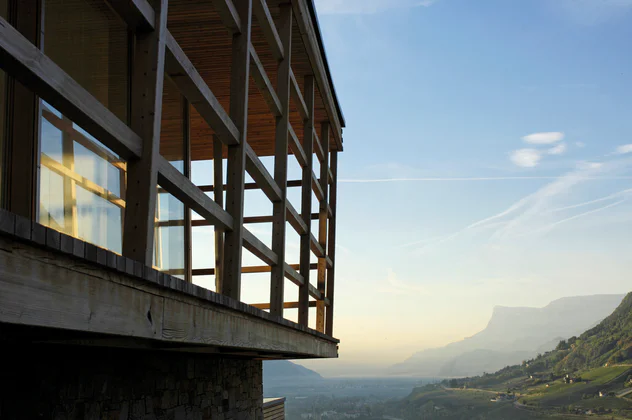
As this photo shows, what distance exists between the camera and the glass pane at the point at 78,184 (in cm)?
424

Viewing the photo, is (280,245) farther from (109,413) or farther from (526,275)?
(526,275)

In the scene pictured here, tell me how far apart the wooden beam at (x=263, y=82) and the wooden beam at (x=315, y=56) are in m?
1.49

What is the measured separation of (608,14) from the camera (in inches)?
2457

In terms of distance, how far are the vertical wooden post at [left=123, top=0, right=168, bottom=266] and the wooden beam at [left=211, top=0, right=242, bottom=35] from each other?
1.47 metres

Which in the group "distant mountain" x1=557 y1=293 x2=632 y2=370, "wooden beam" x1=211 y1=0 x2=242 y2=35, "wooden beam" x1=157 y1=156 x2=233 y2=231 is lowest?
"distant mountain" x1=557 y1=293 x2=632 y2=370

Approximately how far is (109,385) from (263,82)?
10.6 ft

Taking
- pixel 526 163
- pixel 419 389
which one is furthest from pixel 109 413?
pixel 419 389

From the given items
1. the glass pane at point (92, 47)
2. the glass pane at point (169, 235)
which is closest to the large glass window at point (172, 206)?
the glass pane at point (169, 235)

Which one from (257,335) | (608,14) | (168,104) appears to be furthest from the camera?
(608,14)

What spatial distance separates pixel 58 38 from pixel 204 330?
6.71ft

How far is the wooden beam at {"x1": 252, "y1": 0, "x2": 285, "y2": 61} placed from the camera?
633cm

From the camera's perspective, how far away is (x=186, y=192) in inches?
162

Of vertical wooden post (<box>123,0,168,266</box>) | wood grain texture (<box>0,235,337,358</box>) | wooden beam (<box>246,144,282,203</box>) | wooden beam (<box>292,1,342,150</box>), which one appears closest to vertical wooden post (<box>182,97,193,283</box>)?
wooden beam (<box>246,144,282,203</box>)

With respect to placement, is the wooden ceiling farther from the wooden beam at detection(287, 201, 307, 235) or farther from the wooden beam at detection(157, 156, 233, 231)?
the wooden beam at detection(157, 156, 233, 231)
